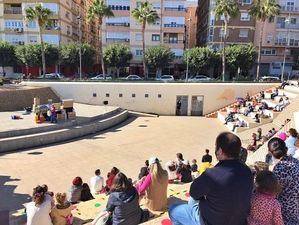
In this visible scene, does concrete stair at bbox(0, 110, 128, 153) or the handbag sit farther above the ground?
the handbag

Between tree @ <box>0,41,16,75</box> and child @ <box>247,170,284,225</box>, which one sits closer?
child @ <box>247,170,284,225</box>

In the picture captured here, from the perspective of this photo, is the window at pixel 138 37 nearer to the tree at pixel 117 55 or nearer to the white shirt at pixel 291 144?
the tree at pixel 117 55

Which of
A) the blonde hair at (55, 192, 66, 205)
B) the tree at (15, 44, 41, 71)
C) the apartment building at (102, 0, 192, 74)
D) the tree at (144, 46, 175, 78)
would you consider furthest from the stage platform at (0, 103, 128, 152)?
the apartment building at (102, 0, 192, 74)

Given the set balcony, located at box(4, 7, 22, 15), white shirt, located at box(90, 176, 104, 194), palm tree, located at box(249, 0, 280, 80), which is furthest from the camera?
balcony, located at box(4, 7, 22, 15)

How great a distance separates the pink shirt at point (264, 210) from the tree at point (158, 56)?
157ft

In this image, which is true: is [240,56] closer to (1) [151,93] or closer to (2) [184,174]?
(1) [151,93]

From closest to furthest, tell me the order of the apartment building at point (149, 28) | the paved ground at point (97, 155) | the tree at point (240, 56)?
the paved ground at point (97, 155)
the tree at point (240, 56)
the apartment building at point (149, 28)

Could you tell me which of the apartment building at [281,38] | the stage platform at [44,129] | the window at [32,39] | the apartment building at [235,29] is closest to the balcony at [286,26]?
the apartment building at [281,38]

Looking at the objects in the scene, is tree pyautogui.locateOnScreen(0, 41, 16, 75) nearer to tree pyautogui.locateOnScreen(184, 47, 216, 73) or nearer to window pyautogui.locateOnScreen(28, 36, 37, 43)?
window pyautogui.locateOnScreen(28, 36, 37, 43)

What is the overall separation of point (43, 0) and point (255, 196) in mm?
57703

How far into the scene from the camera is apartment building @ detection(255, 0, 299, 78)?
185ft

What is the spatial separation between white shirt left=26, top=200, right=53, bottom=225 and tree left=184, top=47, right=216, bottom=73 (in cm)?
4570

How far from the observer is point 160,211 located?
6930 millimetres

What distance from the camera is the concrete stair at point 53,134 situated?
1905 centimetres
